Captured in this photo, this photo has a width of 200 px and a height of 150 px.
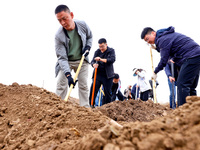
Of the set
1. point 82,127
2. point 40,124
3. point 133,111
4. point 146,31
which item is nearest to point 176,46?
point 146,31

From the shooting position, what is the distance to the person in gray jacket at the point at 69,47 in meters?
3.18

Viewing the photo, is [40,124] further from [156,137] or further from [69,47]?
[69,47]

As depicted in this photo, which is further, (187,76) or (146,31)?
(146,31)

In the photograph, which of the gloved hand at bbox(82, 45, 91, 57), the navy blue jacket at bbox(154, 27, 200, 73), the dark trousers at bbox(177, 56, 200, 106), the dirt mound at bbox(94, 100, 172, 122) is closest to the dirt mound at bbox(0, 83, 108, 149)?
the dirt mound at bbox(94, 100, 172, 122)

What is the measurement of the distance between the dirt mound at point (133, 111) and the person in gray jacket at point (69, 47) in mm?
662

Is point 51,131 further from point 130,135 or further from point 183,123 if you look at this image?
point 183,123

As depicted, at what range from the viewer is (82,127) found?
4.92 ft

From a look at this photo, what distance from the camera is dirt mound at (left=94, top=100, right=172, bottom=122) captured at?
3.20m

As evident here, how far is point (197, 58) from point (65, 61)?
8.20 feet

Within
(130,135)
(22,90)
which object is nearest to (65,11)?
(22,90)

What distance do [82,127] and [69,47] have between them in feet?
7.88

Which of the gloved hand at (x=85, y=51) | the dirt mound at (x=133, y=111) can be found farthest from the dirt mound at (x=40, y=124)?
the gloved hand at (x=85, y=51)

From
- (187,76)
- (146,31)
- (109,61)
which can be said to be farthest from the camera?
(109,61)

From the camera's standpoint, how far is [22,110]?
6.70 feet
